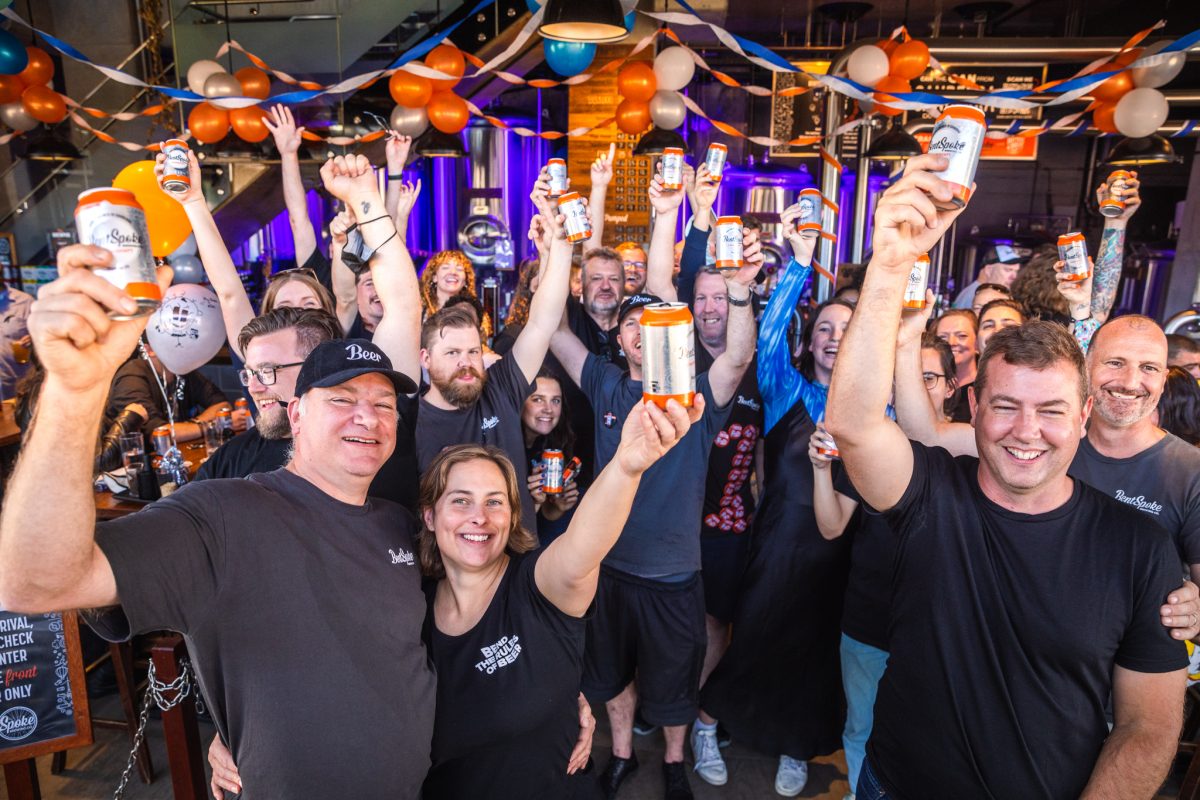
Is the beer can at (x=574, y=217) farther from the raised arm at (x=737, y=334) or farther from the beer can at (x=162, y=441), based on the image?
the beer can at (x=162, y=441)

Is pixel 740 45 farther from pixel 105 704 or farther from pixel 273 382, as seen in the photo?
pixel 105 704

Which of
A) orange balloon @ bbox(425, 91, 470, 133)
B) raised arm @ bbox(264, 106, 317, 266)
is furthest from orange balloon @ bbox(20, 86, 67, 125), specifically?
raised arm @ bbox(264, 106, 317, 266)

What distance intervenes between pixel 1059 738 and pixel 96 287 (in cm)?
173

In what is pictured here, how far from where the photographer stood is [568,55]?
493 cm

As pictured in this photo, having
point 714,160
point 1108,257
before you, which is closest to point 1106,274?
point 1108,257

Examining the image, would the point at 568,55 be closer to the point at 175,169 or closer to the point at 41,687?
the point at 175,169

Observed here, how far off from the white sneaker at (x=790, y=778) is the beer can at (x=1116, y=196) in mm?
2331

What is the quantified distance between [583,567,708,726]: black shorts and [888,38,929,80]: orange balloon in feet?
13.1

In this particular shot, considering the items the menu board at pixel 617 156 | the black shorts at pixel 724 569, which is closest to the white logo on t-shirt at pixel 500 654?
the black shorts at pixel 724 569

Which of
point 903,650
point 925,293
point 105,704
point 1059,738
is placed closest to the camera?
point 1059,738

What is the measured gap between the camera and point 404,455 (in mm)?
2047

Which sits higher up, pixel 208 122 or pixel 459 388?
pixel 208 122

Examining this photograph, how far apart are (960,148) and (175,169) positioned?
2.15 meters

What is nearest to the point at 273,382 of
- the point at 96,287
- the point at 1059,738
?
the point at 96,287
